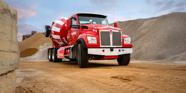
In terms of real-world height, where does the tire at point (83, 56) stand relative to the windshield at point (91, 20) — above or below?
below

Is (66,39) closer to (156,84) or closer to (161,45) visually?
(156,84)

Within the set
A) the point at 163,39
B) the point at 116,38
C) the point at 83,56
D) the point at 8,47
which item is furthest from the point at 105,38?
the point at 163,39

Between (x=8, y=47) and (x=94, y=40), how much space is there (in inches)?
281

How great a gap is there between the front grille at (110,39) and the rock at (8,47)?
22.9ft

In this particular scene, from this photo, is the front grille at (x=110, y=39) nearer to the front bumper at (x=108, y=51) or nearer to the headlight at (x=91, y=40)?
the front bumper at (x=108, y=51)

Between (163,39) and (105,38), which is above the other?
(163,39)

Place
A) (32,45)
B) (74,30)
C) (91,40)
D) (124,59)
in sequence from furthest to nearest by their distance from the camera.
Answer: (32,45), (74,30), (124,59), (91,40)

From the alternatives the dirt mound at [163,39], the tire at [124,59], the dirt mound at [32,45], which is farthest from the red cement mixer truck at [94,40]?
the dirt mound at [32,45]

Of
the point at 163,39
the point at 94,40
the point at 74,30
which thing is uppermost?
the point at 74,30

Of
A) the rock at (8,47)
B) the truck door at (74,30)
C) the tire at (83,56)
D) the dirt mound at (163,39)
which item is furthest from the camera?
the dirt mound at (163,39)

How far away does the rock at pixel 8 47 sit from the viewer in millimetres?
4059

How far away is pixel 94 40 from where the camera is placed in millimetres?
11297

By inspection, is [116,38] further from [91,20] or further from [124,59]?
[91,20]

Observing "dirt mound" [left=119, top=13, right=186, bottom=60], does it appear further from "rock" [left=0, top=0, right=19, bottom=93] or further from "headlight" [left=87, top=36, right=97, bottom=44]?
"rock" [left=0, top=0, right=19, bottom=93]
